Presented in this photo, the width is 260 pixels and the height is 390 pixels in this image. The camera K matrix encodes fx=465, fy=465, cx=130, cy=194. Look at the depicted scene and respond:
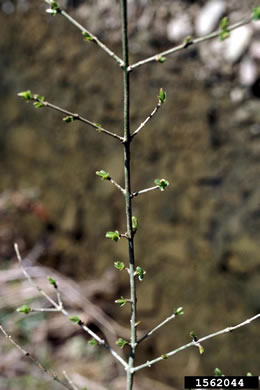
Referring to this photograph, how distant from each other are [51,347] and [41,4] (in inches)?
70.0

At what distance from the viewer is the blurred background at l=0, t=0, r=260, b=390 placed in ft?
6.54

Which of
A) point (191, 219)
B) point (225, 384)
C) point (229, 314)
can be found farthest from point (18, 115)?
point (225, 384)

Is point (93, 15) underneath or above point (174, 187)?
above

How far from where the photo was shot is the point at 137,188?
216 cm

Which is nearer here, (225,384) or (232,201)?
(225,384)

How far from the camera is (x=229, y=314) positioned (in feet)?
6.41

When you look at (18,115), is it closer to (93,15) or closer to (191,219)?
(93,15)

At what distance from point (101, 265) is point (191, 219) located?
52cm

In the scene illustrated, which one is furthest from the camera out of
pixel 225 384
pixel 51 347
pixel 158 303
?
pixel 51 347

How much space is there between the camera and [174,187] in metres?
2.11

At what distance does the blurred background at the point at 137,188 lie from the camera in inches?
78.5

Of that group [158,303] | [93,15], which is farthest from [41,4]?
[158,303]

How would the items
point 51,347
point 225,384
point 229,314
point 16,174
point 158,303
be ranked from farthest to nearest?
point 16,174, point 51,347, point 158,303, point 229,314, point 225,384

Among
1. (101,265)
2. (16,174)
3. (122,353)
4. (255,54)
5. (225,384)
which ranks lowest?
(225,384)
